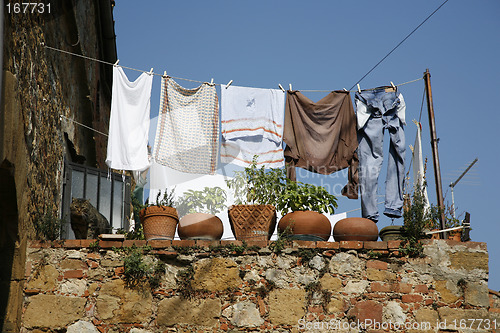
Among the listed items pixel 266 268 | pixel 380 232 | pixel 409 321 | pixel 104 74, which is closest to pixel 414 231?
pixel 380 232

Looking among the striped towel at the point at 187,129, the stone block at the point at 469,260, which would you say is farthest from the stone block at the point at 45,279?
the stone block at the point at 469,260

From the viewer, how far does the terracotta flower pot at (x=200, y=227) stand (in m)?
6.76

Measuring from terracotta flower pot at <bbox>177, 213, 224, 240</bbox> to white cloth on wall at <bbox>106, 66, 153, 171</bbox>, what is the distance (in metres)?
0.86

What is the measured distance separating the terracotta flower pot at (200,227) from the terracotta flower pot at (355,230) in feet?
4.45

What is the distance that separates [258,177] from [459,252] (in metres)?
2.42

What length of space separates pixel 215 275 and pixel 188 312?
1.58 feet

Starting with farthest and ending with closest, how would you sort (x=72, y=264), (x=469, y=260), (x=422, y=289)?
(x=469, y=260) → (x=422, y=289) → (x=72, y=264)

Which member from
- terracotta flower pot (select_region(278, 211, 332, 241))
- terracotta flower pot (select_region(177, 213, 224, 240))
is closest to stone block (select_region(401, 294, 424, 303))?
terracotta flower pot (select_region(278, 211, 332, 241))

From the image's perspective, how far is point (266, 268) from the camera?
6547mm

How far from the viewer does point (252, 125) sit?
25.0 feet

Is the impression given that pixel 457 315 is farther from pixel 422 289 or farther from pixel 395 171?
pixel 395 171

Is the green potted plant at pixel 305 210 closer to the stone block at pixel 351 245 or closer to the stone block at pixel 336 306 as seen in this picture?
the stone block at pixel 351 245

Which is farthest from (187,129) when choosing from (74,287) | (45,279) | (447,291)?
(447,291)

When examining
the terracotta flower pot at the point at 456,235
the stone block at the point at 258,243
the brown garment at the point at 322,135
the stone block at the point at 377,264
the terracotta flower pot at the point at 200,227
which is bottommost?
the stone block at the point at 377,264
